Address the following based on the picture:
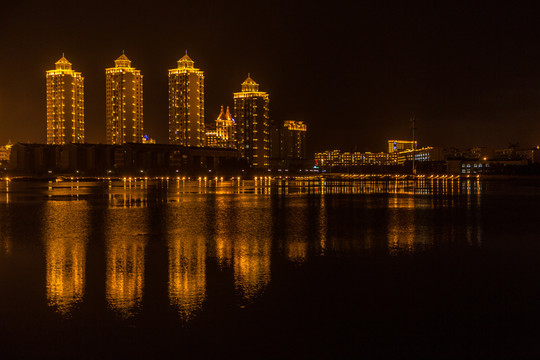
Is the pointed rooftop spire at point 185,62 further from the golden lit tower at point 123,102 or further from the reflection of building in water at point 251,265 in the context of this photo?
the reflection of building in water at point 251,265

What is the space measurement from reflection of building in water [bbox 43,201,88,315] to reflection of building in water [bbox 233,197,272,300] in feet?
8.29

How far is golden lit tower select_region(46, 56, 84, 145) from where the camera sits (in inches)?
6462

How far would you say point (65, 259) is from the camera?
415 inches

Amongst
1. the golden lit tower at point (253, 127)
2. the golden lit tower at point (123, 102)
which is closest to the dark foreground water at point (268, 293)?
the golden lit tower at point (123, 102)

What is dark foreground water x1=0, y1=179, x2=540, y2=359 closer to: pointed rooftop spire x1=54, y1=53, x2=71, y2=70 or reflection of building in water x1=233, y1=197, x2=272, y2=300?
reflection of building in water x1=233, y1=197, x2=272, y2=300

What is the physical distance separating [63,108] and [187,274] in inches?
6669

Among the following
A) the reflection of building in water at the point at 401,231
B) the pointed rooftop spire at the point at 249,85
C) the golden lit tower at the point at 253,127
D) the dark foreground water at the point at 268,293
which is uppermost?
Answer: the pointed rooftop spire at the point at 249,85

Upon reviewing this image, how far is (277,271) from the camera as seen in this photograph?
30.9 feet

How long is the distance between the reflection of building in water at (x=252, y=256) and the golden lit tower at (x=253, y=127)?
161951 millimetres

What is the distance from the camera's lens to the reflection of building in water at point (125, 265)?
7.39 metres

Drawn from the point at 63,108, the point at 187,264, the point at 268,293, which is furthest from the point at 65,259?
the point at 63,108

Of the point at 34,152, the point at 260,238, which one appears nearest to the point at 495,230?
the point at 260,238

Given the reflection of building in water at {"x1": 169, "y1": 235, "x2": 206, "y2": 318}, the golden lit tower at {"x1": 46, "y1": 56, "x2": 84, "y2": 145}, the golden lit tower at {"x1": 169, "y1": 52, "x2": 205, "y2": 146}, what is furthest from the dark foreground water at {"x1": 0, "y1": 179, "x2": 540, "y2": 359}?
the golden lit tower at {"x1": 46, "y1": 56, "x2": 84, "y2": 145}

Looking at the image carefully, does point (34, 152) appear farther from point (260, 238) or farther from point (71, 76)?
point (260, 238)
